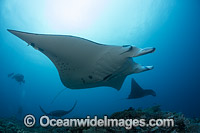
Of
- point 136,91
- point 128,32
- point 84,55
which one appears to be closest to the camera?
point 84,55

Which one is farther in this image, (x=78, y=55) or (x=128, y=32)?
(x=128, y=32)

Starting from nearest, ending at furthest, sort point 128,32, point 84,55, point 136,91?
point 84,55
point 136,91
point 128,32

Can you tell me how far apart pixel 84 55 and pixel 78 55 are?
14 centimetres

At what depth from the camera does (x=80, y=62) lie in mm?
2947

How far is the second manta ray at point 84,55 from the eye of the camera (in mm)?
2434

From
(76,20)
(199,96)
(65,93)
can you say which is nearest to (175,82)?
(199,96)

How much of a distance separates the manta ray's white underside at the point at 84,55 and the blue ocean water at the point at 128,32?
10.2 metres

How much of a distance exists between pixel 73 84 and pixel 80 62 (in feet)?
3.45

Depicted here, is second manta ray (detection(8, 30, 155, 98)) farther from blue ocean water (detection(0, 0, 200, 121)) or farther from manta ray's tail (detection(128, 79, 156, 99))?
blue ocean water (detection(0, 0, 200, 121))

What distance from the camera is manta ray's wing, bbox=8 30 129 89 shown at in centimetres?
245

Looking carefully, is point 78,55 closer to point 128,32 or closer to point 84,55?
point 84,55

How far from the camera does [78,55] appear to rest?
2.78 metres

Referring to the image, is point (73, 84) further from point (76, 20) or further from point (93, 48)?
point (76, 20)

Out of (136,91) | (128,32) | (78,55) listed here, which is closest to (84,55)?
(78,55)
